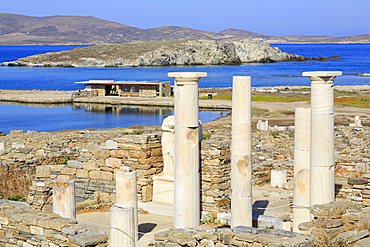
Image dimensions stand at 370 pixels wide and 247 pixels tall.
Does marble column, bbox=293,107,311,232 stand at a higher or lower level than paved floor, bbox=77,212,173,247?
higher

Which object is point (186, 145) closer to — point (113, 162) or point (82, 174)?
point (113, 162)

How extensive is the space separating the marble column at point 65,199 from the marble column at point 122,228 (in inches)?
48.2

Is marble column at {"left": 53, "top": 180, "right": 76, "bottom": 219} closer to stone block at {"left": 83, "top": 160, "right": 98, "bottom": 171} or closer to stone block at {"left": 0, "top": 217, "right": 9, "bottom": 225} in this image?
stone block at {"left": 0, "top": 217, "right": 9, "bottom": 225}

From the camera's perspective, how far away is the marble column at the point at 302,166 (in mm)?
10641

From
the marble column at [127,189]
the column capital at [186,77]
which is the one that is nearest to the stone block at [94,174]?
the marble column at [127,189]

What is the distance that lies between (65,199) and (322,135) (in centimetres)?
478

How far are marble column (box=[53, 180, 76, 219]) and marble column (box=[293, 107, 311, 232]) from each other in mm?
4023

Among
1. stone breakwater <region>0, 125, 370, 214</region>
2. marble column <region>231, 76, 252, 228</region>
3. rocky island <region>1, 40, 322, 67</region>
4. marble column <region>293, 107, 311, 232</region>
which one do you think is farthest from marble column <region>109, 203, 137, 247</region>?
rocky island <region>1, 40, 322, 67</region>

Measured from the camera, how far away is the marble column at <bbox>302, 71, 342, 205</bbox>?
32.8ft

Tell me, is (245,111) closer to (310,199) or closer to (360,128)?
(310,199)

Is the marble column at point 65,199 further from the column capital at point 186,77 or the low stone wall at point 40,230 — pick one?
the column capital at point 186,77

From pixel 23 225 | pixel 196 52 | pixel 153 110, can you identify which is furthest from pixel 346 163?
pixel 196 52

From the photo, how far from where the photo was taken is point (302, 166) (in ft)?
35.4

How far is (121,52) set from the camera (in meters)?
162
